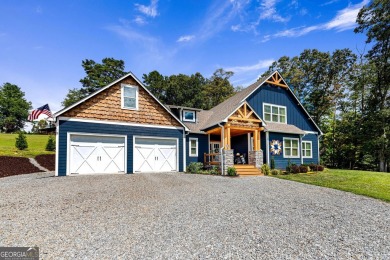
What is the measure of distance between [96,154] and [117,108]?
130 inches

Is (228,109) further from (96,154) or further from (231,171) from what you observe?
(96,154)

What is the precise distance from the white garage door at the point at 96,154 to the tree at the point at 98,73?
32.6 metres

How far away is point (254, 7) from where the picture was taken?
12609 millimetres

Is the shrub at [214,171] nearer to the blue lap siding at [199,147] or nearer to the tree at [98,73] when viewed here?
the blue lap siding at [199,147]

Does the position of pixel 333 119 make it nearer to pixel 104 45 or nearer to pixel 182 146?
pixel 182 146

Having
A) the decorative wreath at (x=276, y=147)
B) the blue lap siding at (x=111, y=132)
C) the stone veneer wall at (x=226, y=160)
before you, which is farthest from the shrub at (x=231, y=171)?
the decorative wreath at (x=276, y=147)

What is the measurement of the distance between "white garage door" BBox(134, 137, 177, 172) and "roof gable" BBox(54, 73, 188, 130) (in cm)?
140

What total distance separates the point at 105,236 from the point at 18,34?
1221cm

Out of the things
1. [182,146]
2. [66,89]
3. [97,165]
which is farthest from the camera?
[66,89]

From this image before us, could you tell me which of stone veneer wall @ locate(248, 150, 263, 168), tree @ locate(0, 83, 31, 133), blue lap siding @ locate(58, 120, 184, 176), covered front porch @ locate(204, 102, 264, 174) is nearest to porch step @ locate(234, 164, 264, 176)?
covered front porch @ locate(204, 102, 264, 174)

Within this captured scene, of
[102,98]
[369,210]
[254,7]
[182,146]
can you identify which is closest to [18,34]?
[102,98]

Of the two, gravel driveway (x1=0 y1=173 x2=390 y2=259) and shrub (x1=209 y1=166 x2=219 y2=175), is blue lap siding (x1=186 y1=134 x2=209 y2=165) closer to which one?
shrub (x1=209 y1=166 x2=219 y2=175)

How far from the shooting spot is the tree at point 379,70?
76.9ft

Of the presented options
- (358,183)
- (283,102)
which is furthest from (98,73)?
(358,183)
